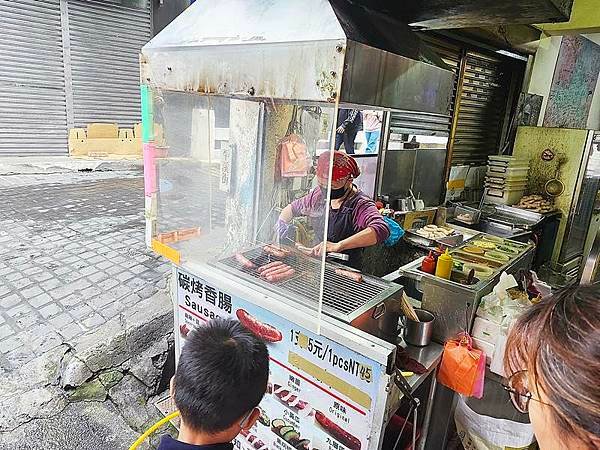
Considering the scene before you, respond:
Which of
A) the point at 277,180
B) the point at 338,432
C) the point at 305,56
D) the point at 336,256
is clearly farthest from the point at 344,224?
the point at 305,56

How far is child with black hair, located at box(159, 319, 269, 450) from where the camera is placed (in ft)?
4.50

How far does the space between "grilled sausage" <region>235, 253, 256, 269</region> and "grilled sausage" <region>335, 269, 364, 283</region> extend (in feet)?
1.45

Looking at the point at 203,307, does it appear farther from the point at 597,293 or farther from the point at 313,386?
the point at 597,293

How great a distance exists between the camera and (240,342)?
1.51 metres

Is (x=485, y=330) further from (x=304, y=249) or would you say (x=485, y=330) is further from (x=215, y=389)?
(x=215, y=389)

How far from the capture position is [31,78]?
8258mm

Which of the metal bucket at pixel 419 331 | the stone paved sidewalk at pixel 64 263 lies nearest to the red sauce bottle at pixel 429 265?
the metal bucket at pixel 419 331

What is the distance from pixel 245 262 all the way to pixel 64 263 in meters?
3.27

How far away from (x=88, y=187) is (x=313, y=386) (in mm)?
7063

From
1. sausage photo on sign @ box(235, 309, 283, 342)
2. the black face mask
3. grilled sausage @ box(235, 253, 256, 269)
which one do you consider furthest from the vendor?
sausage photo on sign @ box(235, 309, 283, 342)

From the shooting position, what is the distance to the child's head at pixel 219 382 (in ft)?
4.51

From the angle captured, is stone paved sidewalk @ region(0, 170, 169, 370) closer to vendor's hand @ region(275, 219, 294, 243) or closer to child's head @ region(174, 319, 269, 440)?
vendor's hand @ region(275, 219, 294, 243)

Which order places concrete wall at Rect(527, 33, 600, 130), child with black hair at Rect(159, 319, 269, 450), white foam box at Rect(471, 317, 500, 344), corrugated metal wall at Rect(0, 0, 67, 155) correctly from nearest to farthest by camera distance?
1. child with black hair at Rect(159, 319, 269, 450)
2. white foam box at Rect(471, 317, 500, 344)
3. concrete wall at Rect(527, 33, 600, 130)
4. corrugated metal wall at Rect(0, 0, 67, 155)

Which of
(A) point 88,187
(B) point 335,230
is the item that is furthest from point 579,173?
(A) point 88,187
